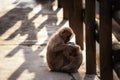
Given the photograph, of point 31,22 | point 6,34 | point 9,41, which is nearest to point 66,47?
point 9,41

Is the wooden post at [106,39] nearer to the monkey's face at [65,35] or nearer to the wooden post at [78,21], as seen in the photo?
the monkey's face at [65,35]

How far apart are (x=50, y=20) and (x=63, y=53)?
11.5 feet

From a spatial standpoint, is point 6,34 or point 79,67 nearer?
point 79,67

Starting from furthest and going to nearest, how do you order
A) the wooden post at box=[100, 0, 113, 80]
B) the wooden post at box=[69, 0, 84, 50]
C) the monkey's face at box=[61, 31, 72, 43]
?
the wooden post at box=[69, 0, 84, 50]
the monkey's face at box=[61, 31, 72, 43]
the wooden post at box=[100, 0, 113, 80]

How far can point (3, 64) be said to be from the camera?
6.83 m

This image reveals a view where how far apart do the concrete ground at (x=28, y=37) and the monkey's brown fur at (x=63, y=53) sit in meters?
0.12

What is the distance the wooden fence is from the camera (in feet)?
17.0

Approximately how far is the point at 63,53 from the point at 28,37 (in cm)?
221

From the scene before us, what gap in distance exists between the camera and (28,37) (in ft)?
27.8

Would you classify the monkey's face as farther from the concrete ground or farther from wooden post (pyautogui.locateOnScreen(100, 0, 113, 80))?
wooden post (pyautogui.locateOnScreen(100, 0, 113, 80))

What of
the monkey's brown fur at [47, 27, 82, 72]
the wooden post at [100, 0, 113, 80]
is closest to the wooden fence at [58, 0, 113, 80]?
the wooden post at [100, 0, 113, 80]

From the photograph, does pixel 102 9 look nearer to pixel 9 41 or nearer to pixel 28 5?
pixel 9 41

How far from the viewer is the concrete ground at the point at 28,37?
20.9 ft

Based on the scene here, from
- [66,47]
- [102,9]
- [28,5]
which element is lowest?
[28,5]
